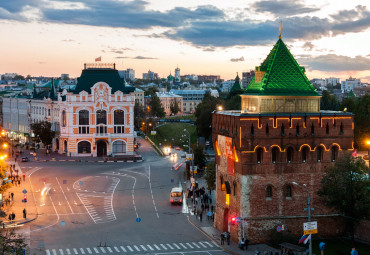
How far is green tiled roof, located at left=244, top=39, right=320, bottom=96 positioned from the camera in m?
59.2

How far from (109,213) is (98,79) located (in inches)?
2316

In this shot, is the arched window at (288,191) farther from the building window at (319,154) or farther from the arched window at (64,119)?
the arched window at (64,119)

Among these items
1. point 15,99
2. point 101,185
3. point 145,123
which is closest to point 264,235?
point 101,185

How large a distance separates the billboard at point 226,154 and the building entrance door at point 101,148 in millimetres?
66027

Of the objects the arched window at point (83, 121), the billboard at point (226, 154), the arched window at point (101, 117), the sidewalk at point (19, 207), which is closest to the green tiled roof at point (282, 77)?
the billboard at point (226, 154)

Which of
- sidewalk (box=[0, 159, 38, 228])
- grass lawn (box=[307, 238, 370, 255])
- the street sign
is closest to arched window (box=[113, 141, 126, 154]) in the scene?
sidewalk (box=[0, 159, 38, 228])

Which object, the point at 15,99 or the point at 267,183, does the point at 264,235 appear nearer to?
the point at 267,183

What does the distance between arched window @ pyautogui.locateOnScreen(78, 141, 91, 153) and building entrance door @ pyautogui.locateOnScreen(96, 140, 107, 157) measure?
1.86 meters

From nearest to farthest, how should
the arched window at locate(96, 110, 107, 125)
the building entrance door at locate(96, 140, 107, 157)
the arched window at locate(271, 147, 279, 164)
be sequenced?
the arched window at locate(271, 147, 279, 164), the arched window at locate(96, 110, 107, 125), the building entrance door at locate(96, 140, 107, 157)

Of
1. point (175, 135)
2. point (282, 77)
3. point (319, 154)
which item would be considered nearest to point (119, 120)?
point (175, 135)

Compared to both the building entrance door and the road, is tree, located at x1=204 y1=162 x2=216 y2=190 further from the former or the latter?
the building entrance door

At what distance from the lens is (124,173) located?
330 feet

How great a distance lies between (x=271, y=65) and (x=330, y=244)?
18427mm

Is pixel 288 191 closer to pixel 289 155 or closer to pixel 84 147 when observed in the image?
pixel 289 155
